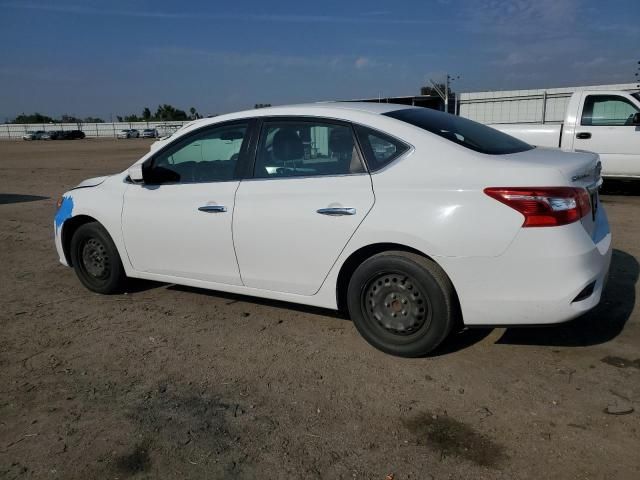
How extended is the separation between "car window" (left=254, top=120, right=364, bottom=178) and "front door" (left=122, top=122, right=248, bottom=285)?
0.76 ft

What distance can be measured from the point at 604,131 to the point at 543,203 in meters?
7.68

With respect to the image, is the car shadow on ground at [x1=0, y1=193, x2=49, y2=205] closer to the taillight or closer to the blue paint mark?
the blue paint mark

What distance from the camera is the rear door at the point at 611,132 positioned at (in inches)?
368

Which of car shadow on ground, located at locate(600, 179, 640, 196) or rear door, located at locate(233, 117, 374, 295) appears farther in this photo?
car shadow on ground, located at locate(600, 179, 640, 196)

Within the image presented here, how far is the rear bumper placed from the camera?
3.03 metres

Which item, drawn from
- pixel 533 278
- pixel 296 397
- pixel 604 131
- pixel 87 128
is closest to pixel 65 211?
pixel 296 397

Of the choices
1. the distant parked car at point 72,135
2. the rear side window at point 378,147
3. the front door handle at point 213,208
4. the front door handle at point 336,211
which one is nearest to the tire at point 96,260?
the front door handle at point 213,208

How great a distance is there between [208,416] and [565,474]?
6.05ft

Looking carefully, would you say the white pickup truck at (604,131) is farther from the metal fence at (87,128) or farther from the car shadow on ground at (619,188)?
the metal fence at (87,128)

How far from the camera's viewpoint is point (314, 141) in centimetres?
388

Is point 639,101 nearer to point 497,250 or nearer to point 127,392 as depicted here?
point 497,250

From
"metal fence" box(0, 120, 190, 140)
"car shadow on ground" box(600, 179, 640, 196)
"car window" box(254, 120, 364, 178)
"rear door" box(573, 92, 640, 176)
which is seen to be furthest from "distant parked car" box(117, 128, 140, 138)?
"car window" box(254, 120, 364, 178)

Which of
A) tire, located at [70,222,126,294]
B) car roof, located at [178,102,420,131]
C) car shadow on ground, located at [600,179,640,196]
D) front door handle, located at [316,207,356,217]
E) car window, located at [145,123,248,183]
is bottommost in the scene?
car shadow on ground, located at [600,179,640,196]

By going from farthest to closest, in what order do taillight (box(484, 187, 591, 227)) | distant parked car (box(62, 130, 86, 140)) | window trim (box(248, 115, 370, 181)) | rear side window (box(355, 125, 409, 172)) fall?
distant parked car (box(62, 130, 86, 140)) → window trim (box(248, 115, 370, 181)) → rear side window (box(355, 125, 409, 172)) → taillight (box(484, 187, 591, 227))
